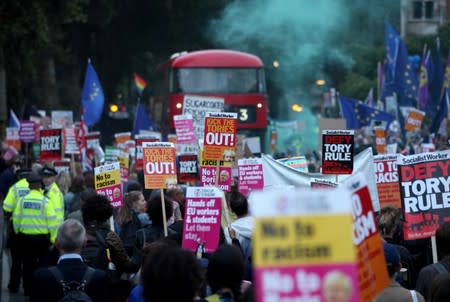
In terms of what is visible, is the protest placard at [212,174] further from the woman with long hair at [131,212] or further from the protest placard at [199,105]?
the protest placard at [199,105]

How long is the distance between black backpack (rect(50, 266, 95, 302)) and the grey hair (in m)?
0.14

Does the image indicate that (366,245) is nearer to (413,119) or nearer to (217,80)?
(413,119)

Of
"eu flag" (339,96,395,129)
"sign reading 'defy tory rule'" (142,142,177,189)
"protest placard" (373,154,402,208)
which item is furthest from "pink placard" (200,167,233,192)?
"eu flag" (339,96,395,129)

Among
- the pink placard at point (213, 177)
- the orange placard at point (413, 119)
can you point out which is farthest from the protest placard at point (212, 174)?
the orange placard at point (413, 119)

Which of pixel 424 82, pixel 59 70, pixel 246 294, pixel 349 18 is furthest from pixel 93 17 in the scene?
pixel 246 294

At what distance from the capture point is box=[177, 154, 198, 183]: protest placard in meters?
16.3

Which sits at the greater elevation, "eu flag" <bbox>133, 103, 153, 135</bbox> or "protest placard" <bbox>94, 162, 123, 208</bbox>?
"eu flag" <bbox>133, 103, 153, 135</bbox>

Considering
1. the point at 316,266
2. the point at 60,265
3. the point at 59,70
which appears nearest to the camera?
the point at 316,266

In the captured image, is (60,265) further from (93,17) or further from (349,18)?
(349,18)

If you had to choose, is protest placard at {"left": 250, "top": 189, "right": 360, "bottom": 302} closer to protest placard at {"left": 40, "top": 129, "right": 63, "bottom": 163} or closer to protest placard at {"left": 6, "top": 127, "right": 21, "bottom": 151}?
protest placard at {"left": 40, "top": 129, "right": 63, "bottom": 163}

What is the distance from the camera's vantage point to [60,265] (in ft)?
21.0

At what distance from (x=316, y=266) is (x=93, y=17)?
39329mm

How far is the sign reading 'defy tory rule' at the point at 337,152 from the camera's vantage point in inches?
457

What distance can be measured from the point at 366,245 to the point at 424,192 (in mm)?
3586
